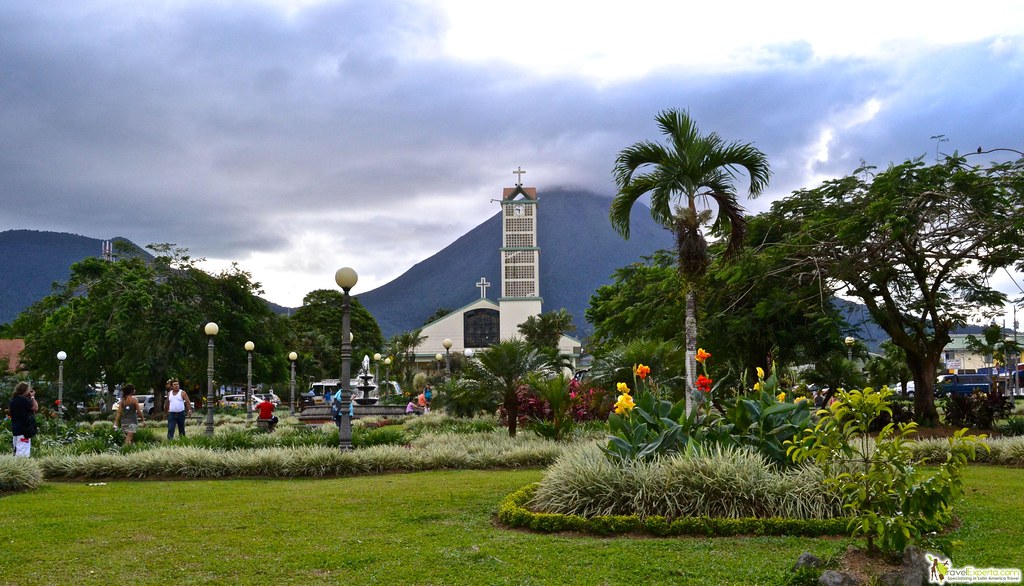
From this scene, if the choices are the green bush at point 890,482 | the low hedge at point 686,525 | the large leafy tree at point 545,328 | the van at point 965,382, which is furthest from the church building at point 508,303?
the green bush at point 890,482

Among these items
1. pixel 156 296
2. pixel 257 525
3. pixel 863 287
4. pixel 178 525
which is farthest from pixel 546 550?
pixel 156 296

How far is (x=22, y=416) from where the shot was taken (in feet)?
40.3

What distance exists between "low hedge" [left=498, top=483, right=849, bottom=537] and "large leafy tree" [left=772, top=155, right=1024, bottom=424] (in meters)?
9.23

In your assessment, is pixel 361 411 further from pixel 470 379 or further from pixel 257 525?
pixel 257 525

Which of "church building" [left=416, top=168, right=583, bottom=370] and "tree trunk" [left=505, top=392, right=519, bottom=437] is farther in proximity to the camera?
"church building" [left=416, top=168, right=583, bottom=370]

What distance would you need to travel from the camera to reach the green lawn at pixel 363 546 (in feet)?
18.7

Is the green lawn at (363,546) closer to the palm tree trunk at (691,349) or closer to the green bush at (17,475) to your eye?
the green bush at (17,475)

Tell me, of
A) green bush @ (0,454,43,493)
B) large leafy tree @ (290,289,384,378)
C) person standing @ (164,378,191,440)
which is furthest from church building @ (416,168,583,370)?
green bush @ (0,454,43,493)

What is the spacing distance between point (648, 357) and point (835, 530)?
11289mm

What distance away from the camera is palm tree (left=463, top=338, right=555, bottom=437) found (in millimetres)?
16672

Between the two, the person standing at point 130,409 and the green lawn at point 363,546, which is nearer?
the green lawn at point 363,546

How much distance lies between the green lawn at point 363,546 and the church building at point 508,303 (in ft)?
273

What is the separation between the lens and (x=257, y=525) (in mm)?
7715

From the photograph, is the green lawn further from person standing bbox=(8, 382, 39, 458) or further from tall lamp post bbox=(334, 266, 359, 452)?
tall lamp post bbox=(334, 266, 359, 452)
